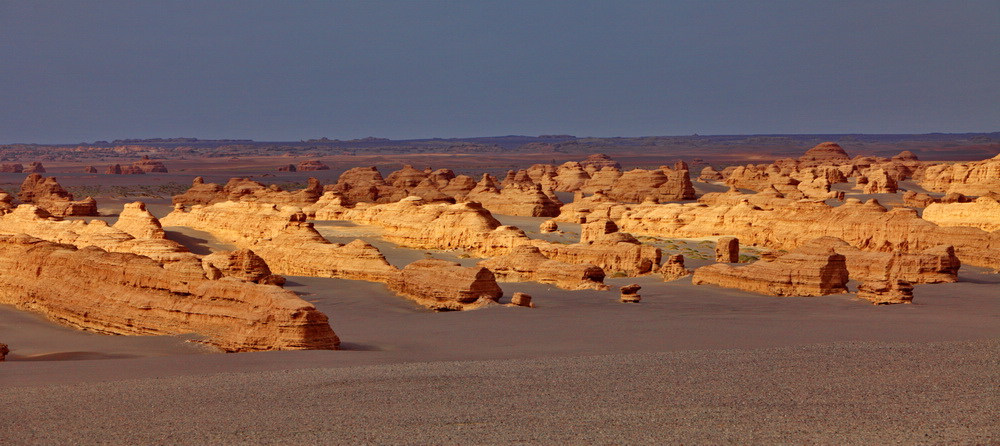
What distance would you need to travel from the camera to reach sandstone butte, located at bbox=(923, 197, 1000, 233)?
50.8m

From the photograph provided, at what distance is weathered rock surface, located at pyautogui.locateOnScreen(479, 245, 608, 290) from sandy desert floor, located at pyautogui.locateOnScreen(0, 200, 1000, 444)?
795 cm

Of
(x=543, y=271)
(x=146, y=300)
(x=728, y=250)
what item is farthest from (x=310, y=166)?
(x=146, y=300)

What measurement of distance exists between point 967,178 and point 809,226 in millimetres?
44363

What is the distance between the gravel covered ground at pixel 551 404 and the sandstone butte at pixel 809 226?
2539 cm

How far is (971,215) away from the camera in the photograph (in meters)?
52.4

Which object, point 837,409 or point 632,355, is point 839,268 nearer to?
point 632,355

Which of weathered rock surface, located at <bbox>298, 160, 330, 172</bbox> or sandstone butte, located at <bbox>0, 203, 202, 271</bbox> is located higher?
sandstone butte, located at <bbox>0, 203, 202, 271</bbox>

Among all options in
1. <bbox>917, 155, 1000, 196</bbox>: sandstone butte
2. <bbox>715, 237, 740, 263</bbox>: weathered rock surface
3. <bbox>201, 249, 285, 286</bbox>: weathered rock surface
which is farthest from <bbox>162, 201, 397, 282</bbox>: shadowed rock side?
<bbox>917, 155, 1000, 196</bbox>: sandstone butte

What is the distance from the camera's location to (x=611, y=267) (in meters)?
39.8

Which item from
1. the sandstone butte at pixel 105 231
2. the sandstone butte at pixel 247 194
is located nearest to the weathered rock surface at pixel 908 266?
the sandstone butte at pixel 105 231

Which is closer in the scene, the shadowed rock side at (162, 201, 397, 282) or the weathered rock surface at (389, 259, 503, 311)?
the weathered rock surface at (389, 259, 503, 311)

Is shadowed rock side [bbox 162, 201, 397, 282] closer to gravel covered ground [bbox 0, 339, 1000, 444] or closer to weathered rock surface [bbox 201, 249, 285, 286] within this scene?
weathered rock surface [bbox 201, 249, 285, 286]

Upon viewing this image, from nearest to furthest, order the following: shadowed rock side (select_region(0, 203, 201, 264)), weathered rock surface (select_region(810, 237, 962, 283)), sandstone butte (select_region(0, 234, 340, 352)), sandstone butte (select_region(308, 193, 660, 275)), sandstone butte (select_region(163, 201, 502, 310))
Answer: sandstone butte (select_region(0, 234, 340, 352)) → sandstone butte (select_region(163, 201, 502, 310)) → weathered rock surface (select_region(810, 237, 962, 283)) → shadowed rock side (select_region(0, 203, 201, 264)) → sandstone butte (select_region(308, 193, 660, 275))

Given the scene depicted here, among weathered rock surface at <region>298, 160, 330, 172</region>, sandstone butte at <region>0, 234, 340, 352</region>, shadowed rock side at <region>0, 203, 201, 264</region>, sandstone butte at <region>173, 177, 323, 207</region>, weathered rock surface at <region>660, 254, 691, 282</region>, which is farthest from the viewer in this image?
weathered rock surface at <region>298, 160, 330, 172</region>
